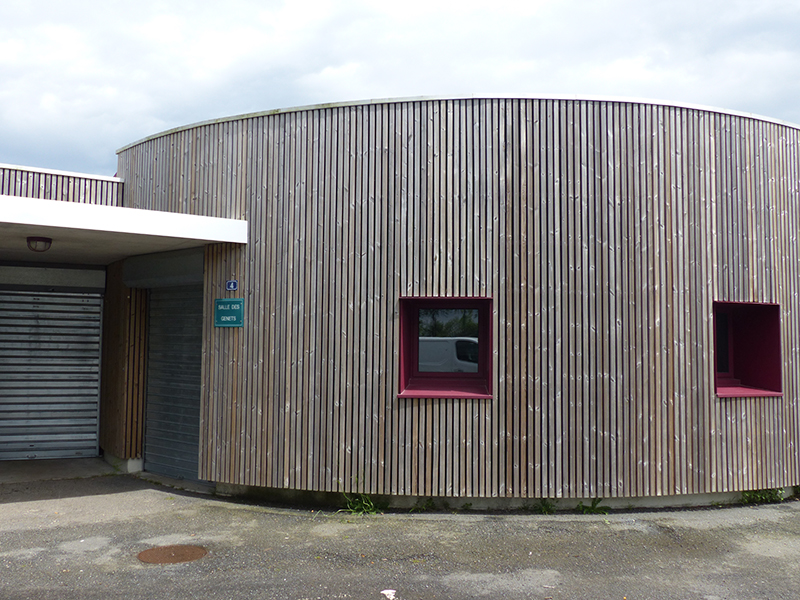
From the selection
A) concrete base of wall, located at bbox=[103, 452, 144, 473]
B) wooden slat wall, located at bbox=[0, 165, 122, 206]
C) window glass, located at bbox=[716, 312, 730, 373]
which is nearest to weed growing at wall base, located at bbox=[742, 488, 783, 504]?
window glass, located at bbox=[716, 312, 730, 373]

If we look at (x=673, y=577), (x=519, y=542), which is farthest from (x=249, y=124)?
(x=673, y=577)

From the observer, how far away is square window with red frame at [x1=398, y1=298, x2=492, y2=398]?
731cm

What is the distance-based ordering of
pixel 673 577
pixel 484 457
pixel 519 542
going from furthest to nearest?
pixel 484 457
pixel 519 542
pixel 673 577

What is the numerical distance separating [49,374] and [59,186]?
3.01 metres

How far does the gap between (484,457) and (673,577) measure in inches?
88.3

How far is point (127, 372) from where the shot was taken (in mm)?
8969

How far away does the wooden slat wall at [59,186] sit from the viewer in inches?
345

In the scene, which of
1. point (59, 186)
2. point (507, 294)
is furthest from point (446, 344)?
point (59, 186)

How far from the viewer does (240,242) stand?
24.5 feet

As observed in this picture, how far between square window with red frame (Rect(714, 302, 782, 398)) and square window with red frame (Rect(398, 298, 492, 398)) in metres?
2.90

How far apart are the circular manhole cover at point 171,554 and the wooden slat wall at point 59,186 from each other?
5.40 m

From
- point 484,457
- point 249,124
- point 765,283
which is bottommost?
point 484,457

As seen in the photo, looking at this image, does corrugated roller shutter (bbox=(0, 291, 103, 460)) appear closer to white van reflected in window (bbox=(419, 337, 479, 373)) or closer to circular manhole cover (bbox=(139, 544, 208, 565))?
circular manhole cover (bbox=(139, 544, 208, 565))

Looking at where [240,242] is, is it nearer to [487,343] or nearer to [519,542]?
[487,343]
